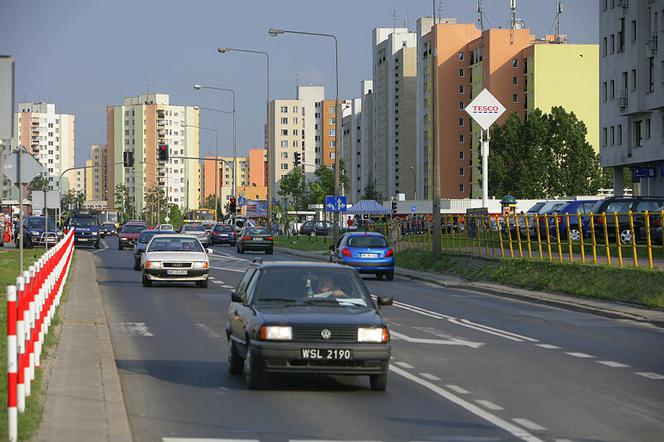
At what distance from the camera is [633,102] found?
70500 mm

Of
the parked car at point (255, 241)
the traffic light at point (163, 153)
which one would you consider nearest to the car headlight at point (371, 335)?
the traffic light at point (163, 153)

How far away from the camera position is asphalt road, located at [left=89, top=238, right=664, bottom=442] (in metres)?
9.98

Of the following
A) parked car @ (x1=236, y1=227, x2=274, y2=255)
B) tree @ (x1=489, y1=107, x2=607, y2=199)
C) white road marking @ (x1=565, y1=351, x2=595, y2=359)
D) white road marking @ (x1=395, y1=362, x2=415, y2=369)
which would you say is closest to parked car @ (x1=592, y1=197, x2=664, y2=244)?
parked car @ (x1=236, y1=227, x2=274, y2=255)

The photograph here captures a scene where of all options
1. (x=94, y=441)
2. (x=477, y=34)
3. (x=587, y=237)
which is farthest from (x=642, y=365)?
(x=477, y=34)

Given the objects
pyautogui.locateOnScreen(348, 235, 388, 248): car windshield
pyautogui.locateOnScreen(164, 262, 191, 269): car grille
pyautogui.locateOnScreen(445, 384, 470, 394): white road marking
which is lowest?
pyautogui.locateOnScreen(445, 384, 470, 394): white road marking

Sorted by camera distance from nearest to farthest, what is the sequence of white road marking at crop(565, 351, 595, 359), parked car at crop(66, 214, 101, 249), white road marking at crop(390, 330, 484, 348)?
white road marking at crop(565, 351, 595, 359)
white road marking at crop(390, 330, 484, 348)
parked car at crop(66, 214, 101, 249)

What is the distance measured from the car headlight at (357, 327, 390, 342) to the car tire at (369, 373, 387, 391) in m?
0.44

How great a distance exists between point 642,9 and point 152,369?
2407 inches

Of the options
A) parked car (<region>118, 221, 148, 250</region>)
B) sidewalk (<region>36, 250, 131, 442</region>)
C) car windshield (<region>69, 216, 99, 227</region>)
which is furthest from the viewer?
car windshield (<region>69, 216, 99, 227</region>)

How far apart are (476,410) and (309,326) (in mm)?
1827

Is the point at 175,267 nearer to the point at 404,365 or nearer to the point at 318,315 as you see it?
the point at 404,365

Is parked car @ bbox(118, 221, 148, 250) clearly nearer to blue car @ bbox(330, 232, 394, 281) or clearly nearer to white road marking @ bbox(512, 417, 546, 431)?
blue car @ bbox(330, 232, 394, 281)

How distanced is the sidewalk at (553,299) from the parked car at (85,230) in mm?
29286

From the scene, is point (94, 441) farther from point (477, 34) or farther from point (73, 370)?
point (477, 34)
